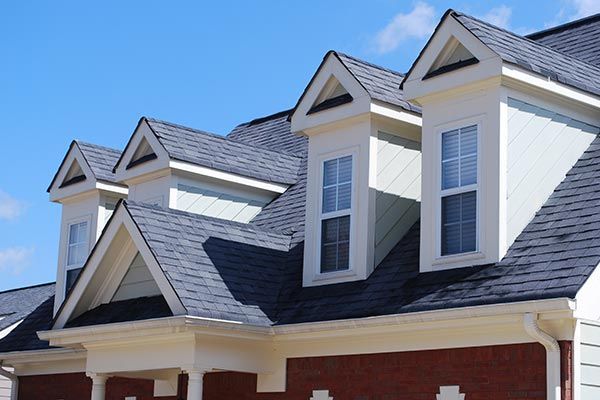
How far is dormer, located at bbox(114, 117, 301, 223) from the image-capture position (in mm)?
16844

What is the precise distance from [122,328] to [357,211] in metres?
3.17

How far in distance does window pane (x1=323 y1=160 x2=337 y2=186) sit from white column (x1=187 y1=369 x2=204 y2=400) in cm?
300

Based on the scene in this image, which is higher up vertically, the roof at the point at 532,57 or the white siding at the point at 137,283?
the roof at the point at 532,57

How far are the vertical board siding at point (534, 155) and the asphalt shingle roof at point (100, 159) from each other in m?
7.69

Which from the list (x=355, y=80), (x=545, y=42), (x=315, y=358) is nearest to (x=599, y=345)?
(x=315, y=358)

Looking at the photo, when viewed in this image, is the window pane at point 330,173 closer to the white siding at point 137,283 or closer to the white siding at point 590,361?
the white siding at point 137,283

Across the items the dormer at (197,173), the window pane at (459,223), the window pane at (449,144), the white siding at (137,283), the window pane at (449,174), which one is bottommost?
the white siding at (137,283)

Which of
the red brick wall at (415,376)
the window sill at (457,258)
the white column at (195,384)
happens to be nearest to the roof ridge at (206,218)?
the red brick wall at (415,376)

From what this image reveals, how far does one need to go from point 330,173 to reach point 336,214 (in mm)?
583

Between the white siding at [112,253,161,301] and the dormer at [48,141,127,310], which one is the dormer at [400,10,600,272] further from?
the dormer at [48,141,127,310]

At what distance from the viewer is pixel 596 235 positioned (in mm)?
11211

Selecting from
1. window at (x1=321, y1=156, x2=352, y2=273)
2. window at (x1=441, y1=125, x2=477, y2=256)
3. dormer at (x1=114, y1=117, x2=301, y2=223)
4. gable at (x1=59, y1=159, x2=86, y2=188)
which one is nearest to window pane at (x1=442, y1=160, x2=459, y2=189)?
window at (x1=441, y1=125, x2=477, y2=256)

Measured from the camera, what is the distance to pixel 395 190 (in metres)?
14.3

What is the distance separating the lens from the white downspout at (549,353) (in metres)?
10.6
